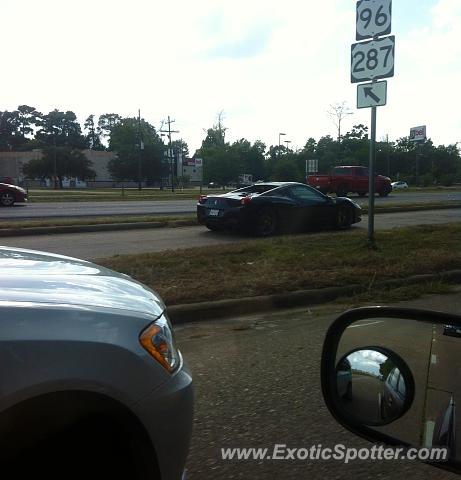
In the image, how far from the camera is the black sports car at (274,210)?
40.3ft


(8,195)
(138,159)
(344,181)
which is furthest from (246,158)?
(8,195)

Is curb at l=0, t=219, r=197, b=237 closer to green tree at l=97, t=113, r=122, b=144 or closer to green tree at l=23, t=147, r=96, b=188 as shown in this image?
green tree at l=23, t=147, r=96, b=188

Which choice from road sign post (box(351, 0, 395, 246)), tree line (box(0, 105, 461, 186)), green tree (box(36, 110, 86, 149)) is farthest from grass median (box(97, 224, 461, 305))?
green tree (box(36, 110, 86, 149))

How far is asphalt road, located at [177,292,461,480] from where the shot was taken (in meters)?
2.80

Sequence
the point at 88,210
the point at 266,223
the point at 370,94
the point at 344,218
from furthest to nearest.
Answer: the point at 88,210 → the point at 344,218 → the point at 266,223 → the point at 370,94

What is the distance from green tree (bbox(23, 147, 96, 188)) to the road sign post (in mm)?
81941

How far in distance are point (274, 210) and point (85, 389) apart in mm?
10980

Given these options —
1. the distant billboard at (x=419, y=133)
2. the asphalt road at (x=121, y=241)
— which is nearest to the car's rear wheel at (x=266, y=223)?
the asphalt road at (x=121, y=241)

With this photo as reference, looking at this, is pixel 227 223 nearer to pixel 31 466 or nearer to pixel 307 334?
pixel 307 334

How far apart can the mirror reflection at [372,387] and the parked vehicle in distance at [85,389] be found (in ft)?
2.34

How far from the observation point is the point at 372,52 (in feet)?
28.0

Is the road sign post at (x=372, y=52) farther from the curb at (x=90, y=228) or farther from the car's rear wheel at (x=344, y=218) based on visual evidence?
the curb at (x=90, y=228)

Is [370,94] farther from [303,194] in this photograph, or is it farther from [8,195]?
[8,195]

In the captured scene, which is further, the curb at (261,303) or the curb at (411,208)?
the curb at (411,208)
